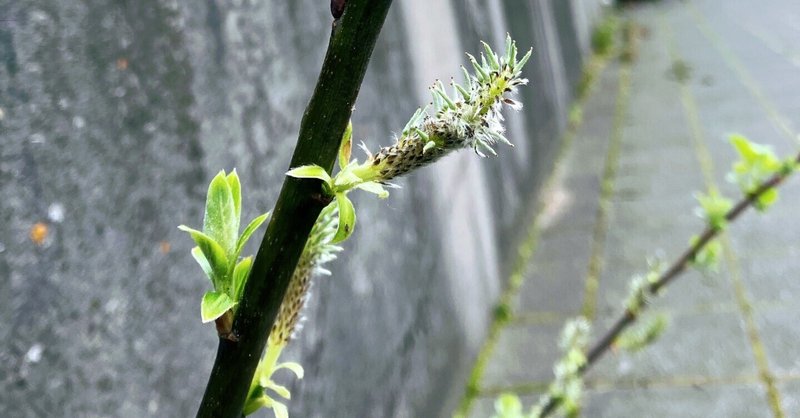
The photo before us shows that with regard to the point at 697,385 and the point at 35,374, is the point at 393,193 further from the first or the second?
the point at 35,374

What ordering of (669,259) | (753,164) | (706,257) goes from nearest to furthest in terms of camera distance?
(753,164)
(706,257)
(669,259)

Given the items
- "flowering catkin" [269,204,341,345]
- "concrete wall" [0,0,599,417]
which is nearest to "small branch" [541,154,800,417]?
"concrete wall" [0,0,599,417]

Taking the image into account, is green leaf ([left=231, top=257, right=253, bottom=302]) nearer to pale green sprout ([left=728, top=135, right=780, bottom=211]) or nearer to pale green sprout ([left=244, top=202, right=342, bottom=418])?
pale green sprout ([left=244, top=202, right=342, bottom=418])

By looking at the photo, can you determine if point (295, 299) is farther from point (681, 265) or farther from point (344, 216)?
point (681, 265)

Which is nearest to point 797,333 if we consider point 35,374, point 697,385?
point 697,385

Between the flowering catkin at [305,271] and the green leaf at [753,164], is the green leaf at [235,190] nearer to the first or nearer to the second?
the flowering catkin at [305,271]

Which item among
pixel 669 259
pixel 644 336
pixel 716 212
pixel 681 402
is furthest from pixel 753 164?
pixel 669 259
